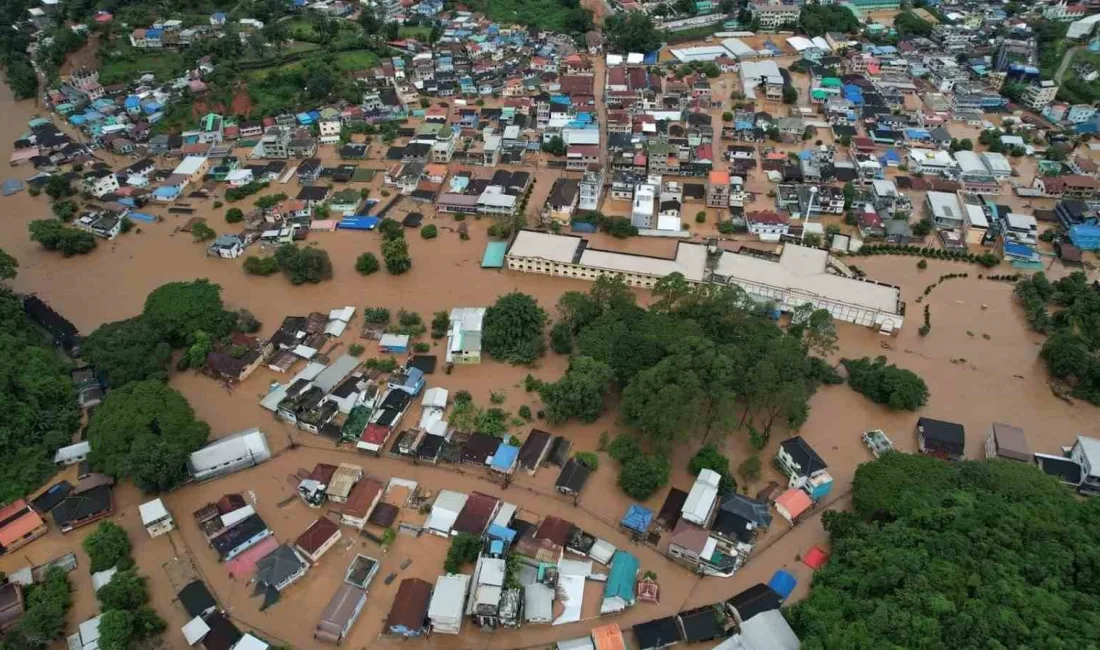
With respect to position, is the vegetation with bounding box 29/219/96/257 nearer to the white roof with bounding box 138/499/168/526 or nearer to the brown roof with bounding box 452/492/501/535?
the white roof with bounding box 138/499/168/526

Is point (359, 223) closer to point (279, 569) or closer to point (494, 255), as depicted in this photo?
point (494, 255)

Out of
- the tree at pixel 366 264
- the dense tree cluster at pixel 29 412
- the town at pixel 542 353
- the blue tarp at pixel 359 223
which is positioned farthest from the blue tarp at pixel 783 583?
the blue tarp at pixel 359 223

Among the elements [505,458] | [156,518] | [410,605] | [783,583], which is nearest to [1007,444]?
[783,583]

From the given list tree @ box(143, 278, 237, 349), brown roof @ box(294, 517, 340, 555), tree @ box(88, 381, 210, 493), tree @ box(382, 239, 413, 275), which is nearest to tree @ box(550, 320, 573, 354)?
tree @ box(382, 239, 413, 275)

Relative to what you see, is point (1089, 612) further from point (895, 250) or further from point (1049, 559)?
point (895, 250)

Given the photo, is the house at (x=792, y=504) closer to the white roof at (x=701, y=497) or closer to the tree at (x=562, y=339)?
the white roof at (x=701, y=497)

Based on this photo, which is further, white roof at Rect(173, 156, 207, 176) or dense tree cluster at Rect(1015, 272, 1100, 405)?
white roof at Rect(173, 156, 207, 176)
